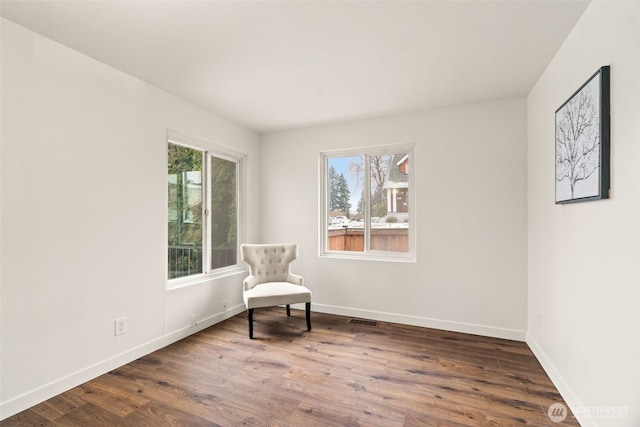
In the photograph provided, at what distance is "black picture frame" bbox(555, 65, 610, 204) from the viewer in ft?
5.09

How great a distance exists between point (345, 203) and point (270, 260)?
46.7 inches

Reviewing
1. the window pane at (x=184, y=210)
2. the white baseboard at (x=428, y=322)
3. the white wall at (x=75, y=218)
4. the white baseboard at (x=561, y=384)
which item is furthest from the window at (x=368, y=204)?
the white wall at (x=75, y=218)

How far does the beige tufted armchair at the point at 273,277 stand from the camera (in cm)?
326

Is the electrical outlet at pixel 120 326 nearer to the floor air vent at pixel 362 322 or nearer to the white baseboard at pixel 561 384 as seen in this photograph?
the floor air vent at pixel 362 322

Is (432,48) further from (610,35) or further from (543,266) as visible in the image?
(543,266)

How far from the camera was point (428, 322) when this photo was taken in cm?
343

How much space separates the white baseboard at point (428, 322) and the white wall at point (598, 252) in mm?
578

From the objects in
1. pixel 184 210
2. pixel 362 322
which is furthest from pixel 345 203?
pixel 184 210

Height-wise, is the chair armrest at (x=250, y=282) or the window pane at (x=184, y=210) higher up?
the window pane at (x=184, y=210)

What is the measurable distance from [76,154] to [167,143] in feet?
2.75

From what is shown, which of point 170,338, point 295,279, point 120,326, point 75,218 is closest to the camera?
point 75,218

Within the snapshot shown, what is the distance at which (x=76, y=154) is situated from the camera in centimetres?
225

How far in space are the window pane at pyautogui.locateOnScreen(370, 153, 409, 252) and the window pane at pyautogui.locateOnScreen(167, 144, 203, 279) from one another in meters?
2.04

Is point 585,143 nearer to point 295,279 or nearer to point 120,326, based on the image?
point 295,279
